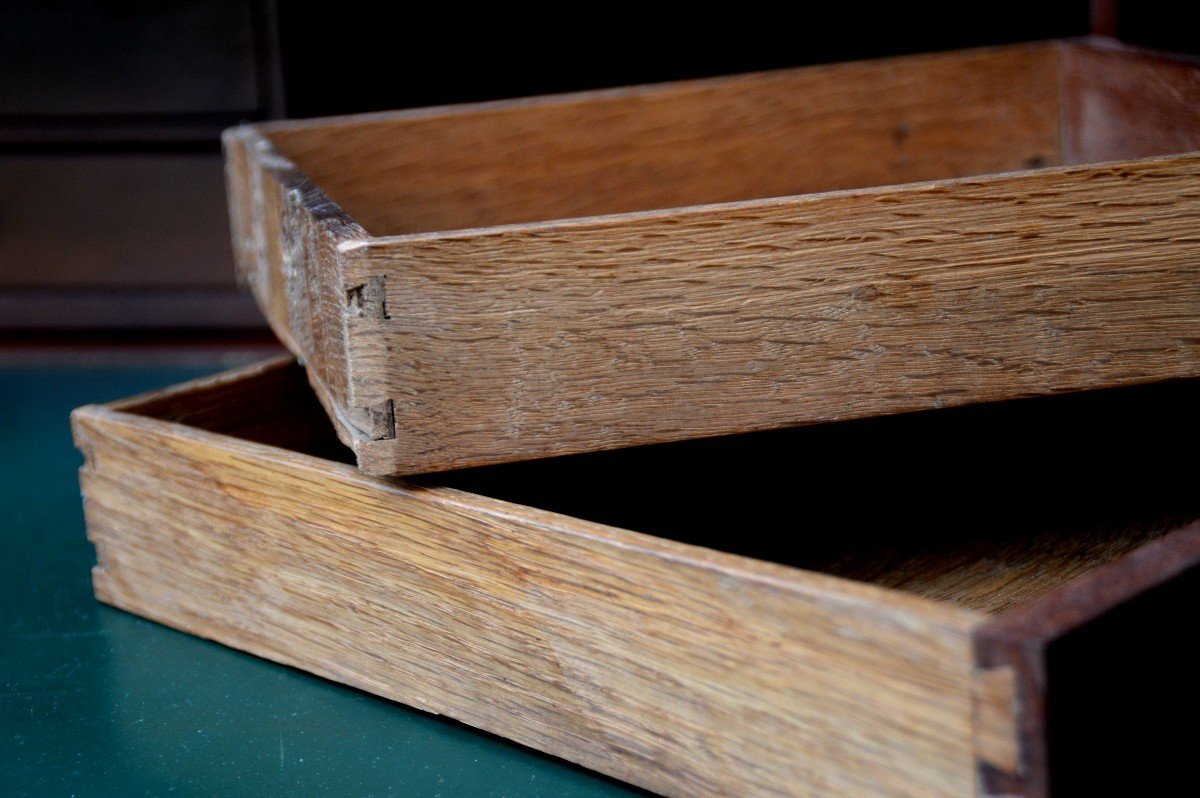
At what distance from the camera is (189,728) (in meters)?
1.02

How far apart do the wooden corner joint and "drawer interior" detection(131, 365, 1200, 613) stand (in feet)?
1.19

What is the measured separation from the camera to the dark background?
215 cm

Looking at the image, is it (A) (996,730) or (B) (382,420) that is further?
(B) (382,420)

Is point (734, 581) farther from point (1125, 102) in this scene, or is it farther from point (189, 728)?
point (1125, 102)

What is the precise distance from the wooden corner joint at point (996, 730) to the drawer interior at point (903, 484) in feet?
1.19

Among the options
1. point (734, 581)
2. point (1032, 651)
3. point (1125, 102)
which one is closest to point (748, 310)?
point (734, 581)

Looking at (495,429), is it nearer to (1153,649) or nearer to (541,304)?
(541,304)

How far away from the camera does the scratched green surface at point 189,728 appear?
3.07 ft

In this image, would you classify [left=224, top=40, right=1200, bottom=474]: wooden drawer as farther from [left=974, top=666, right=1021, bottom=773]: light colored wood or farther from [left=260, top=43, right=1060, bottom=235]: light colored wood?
[left=260, top=43, right=1060, bottom=235]: light colored wood

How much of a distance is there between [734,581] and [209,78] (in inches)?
64.8

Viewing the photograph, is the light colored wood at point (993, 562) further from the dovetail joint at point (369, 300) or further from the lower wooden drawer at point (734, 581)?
the dovetail joint at point (369, 300)

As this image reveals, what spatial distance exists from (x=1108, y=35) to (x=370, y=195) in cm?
98

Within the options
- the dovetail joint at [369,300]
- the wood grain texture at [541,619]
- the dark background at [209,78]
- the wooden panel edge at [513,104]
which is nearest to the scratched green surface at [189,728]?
the wood grain texture at [541,619]

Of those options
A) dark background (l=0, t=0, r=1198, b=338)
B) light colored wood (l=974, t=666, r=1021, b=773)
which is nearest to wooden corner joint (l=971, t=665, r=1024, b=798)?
light colored wood (l=974, t=666, r=1021, b=773)
